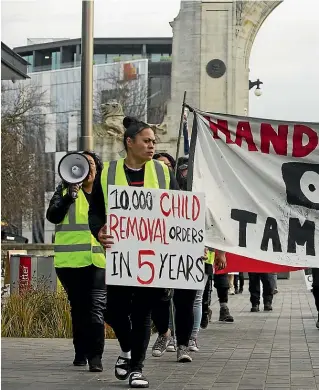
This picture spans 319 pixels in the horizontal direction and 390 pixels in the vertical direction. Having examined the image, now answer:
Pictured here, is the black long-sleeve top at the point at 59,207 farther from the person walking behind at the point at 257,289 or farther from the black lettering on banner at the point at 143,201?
the person walking behind at the point at 257,289

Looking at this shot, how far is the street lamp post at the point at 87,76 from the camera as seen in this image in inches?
593

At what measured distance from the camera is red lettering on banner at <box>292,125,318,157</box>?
8.96 m

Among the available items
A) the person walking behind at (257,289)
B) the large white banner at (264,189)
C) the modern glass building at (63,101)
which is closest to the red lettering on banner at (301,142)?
the large white banner at (264,189)

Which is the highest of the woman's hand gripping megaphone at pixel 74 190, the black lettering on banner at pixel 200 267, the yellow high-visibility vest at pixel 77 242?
the woman's hand gripping megaphone at pixel 74 190

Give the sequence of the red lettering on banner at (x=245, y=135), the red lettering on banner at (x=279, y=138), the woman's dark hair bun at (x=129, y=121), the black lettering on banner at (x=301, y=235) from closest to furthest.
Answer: the woman's dark hair bun at (x=129, y=121)
the black lettering on banner at (x=301, y=235)
the red lettering on banner at (x=279, y=138)
the red lettering on banner at (x=245, y=135)

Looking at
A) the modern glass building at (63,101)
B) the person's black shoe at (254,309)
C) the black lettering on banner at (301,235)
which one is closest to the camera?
the black lettering on banner at (301,235)

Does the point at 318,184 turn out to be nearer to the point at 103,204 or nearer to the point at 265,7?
the point at 103,204

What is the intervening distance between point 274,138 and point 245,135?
0.83 ft

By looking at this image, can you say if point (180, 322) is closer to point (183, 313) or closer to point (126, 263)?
point (183, 313)

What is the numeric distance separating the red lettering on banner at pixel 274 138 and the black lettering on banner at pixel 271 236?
0.59m

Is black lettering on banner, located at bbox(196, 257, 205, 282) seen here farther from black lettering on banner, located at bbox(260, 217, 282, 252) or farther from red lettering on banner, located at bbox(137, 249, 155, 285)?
black lettering on banner, located at bbox(260, 217, 282, 252)

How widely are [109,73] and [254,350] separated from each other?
81.1 metres

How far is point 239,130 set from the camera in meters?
9.14

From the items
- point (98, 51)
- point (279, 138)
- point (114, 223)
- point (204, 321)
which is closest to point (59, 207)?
point (114, 223)
